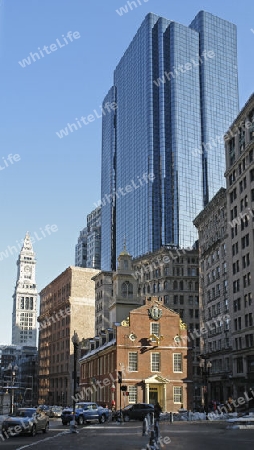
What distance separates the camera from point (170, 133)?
176750 mm

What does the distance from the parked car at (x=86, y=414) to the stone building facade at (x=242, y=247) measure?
87.7 ft

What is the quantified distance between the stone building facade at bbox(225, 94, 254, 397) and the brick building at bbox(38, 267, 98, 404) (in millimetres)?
62051

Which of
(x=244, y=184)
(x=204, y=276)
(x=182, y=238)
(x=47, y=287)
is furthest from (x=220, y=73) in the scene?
(x=244, y=184)

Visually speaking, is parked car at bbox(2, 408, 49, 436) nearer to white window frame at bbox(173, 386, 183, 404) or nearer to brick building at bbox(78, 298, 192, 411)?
brick building at bbox(78, 298, 192, 411)

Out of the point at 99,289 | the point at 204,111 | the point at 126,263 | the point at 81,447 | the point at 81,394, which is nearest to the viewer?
the point at 81,447

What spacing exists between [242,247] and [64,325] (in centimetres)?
7574

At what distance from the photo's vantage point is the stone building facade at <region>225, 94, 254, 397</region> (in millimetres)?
68750

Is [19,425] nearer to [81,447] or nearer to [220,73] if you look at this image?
[81,447]

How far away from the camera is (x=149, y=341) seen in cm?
6738

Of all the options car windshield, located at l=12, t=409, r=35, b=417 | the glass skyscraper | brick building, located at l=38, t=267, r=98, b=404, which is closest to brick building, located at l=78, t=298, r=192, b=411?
car windshield, located at l=12, t=409, r=35, b=417

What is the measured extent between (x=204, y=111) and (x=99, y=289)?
77.2 metres

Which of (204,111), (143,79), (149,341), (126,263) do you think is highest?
(143,79)

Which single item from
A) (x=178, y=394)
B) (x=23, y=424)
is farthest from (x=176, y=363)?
(x=23, y=424)

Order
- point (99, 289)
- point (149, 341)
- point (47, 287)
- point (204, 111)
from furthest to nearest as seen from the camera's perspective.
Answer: point (204, 111) → point (47, 287) → point (99, 289) → point (149, 341)
